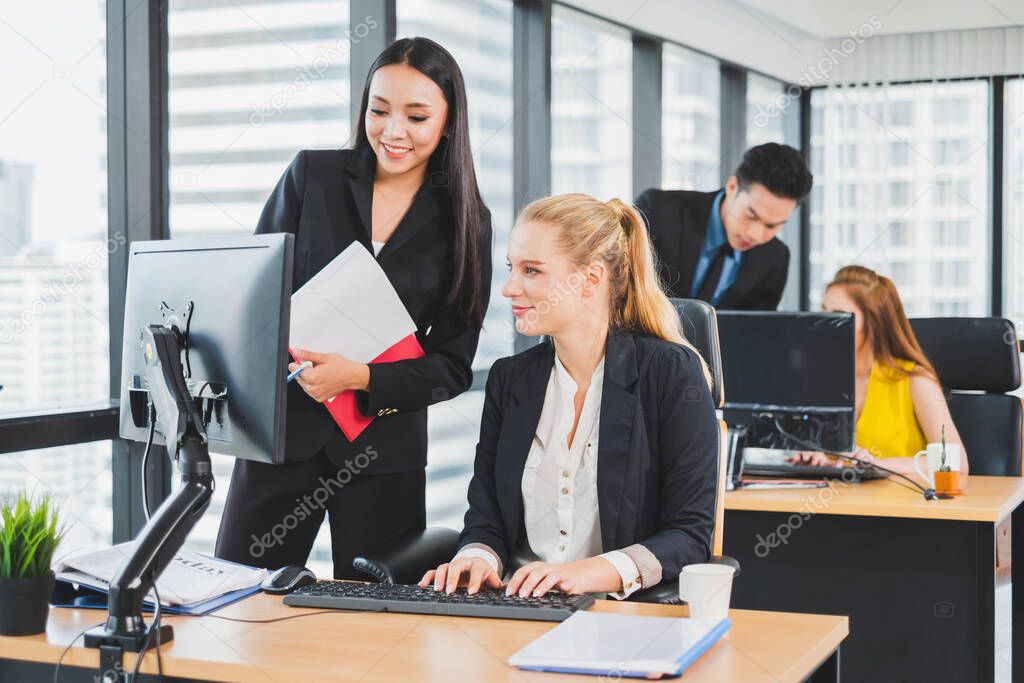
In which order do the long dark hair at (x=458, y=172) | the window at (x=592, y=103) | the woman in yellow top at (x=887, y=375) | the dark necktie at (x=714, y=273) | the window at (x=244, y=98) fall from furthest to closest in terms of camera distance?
the window at (x=592, y=103)
the dark necktie at (x=714, y=273)
the woman in yellow top at (x=887, y=375)
the window at (x=244, y=98)
the long dark hair at (x=458, y=172)

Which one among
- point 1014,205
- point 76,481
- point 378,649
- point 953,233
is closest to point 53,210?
point 76,481

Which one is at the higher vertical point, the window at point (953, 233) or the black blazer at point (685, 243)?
the window at point (953, 233)

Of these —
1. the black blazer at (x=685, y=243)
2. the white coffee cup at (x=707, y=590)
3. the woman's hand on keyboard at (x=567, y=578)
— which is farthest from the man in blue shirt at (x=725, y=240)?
the white coffee cup at (x=707, y=590)

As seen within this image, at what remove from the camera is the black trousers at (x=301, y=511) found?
2.02 meters

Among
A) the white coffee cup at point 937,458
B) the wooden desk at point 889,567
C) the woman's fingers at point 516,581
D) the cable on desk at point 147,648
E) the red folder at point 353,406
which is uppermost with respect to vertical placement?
the red folder at point 353,406

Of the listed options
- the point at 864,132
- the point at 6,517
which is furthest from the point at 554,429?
the point at 864,132

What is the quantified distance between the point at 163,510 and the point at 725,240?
2.27 metres

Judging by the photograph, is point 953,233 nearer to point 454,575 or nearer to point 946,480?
point 946,480

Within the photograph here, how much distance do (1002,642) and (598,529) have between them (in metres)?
2.40

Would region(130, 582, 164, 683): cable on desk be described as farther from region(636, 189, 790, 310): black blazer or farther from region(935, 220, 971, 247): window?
region(935, 220, 971, 247): window

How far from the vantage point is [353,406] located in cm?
204

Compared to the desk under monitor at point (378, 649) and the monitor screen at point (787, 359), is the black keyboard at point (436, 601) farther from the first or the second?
the monitor screen at point (787, 359)

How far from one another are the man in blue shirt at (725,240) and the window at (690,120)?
1.50m

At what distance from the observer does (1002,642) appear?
12.1 feet
